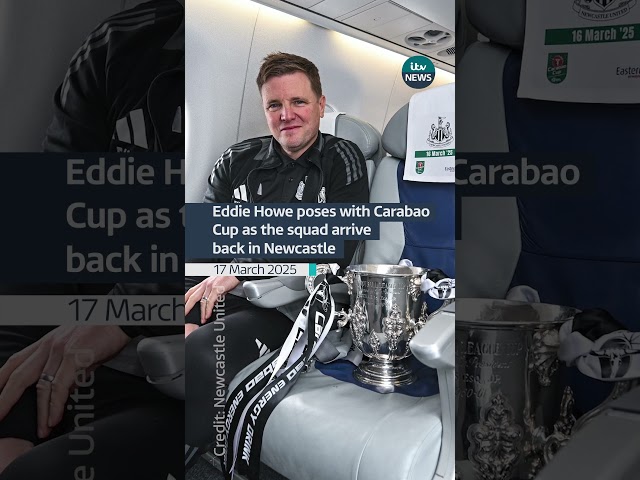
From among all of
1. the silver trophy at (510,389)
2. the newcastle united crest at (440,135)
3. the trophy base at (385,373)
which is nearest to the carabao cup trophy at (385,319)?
the trophy base at (385,373)

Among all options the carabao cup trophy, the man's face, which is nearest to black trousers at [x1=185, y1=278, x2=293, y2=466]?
the carabao cup trophy

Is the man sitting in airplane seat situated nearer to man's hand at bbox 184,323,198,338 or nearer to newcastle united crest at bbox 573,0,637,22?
man's hand at bbox 184,323,198,338

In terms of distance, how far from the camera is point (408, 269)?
1.62 metres

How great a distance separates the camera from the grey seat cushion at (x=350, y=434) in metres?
1.24

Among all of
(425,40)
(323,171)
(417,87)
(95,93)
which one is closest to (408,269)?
(323,171)

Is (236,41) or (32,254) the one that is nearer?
(32,254)

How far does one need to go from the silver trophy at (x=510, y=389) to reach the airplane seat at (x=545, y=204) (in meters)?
0.03

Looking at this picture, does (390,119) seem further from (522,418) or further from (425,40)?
(522,418)

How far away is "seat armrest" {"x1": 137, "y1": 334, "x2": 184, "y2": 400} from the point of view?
0.85m

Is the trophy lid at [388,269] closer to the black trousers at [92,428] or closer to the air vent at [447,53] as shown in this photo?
the air vent at [447,53]

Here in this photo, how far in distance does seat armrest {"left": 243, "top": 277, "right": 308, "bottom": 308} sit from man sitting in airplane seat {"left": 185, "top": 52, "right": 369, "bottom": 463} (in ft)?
0.18

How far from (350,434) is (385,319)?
0.36 m

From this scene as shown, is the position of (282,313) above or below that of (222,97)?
below

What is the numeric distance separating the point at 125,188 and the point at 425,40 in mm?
1118
